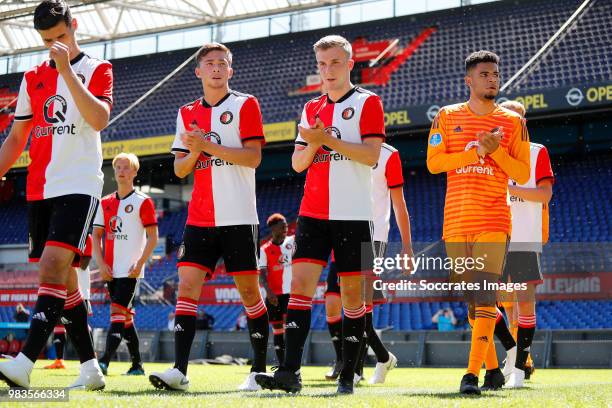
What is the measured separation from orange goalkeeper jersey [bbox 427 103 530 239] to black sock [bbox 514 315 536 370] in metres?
1.72

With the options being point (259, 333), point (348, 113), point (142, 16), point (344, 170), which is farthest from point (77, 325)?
point (142, 16)

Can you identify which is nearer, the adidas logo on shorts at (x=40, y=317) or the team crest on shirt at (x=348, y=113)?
the adidas logo on shorts at (x=40, y=317)

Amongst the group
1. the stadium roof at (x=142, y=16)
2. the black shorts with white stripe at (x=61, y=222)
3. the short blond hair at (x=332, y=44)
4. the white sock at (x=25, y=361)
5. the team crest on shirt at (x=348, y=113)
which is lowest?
the white sock at (x=25, y=361)

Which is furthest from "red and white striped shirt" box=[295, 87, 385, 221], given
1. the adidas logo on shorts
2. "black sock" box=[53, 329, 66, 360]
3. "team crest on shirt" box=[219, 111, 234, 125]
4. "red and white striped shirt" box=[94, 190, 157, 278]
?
"black sock" box=[53, 329, 66, 360]

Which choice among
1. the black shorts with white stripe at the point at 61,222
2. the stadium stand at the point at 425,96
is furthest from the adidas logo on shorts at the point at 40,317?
the stadium stand at the point at 425,96

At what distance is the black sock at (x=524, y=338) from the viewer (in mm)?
6922

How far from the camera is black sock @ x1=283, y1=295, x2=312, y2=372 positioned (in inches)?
204

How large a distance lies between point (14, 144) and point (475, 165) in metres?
2.89

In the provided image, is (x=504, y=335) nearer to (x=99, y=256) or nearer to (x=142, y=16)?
(x=99, y=256)

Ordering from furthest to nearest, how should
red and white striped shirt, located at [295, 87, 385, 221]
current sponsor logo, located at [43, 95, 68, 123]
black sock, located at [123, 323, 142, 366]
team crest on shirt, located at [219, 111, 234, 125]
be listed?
black sock, located at [123, 323, 142, 366] < team crest on shirt, located at [219, 111, 234, 125] < red and white striped shirt, located at [295, 87, 385, 221] < current sponsor logo, located at [43, 95, 68, 123]

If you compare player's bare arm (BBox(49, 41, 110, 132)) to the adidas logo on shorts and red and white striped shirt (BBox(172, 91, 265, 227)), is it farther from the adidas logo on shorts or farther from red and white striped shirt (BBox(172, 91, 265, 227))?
the adidas logo on shorts

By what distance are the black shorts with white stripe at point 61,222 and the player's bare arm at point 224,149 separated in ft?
2.47

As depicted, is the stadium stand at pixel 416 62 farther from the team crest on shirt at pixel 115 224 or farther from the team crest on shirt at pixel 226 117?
the team crest on shirt at pixel 226 117

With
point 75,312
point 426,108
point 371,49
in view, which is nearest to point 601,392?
point 75,312
